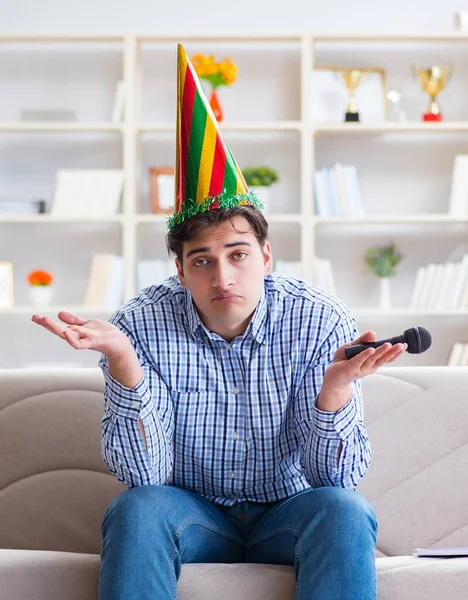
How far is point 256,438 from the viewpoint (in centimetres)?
166

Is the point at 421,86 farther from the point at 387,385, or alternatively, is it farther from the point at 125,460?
the point at 125,460

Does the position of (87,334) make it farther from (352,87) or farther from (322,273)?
(352,87)

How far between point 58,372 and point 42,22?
8.44 ft

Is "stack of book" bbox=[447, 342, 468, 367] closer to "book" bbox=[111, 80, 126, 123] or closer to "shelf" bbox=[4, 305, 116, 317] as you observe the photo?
"shelf" bbox=[4, 305, 116, 317]

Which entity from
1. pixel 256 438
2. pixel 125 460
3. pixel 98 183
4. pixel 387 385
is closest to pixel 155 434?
pixel 125 460

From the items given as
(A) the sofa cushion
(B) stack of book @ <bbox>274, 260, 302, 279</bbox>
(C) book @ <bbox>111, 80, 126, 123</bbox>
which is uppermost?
(C) book @ <bbox>111, 80, 126, 123</bbox>

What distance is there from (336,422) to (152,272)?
97.0 inches

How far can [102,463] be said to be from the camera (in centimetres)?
190

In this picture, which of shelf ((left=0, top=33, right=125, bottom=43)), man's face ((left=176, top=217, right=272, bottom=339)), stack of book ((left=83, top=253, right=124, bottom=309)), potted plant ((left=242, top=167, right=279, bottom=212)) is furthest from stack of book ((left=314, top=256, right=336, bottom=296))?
man's face ((left=176, top=217, right=272, bottom=339))

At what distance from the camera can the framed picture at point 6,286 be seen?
3.92m

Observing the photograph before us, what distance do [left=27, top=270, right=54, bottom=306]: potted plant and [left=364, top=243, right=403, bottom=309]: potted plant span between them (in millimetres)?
1410

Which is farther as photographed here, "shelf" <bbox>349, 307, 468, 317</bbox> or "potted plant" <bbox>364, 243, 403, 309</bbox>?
"potted plant" <bbox>364, 243, 403, 309</bbox>

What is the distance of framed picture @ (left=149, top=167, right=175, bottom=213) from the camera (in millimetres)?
4027

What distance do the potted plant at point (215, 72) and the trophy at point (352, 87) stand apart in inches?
19.2
